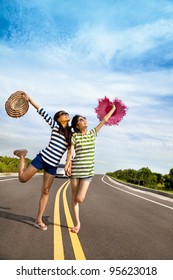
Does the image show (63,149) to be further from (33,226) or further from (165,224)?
(165,224)

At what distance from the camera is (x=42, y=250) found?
5.25 metres

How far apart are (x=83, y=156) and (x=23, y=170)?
122 cm

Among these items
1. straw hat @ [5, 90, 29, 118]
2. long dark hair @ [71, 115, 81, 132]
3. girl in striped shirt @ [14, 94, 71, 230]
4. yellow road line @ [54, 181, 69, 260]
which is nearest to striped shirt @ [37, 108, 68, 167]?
girl in striped shirt @ [14, 94, 71, 230]

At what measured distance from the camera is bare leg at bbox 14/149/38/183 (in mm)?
6613

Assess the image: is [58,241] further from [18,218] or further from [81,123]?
[18,218]

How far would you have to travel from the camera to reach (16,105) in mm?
6656

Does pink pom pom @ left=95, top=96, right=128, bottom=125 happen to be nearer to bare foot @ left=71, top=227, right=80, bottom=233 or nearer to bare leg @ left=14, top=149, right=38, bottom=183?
bare leg @ left=14, top=149, right=38, bottom=183

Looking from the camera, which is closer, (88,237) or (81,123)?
(88,237)

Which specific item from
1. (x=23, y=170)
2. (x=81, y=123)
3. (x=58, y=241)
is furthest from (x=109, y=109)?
(x=58, y=241)

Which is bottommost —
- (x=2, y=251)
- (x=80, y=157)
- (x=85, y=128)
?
(x=2, y=251)

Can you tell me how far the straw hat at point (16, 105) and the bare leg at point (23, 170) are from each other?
31.0 inches
